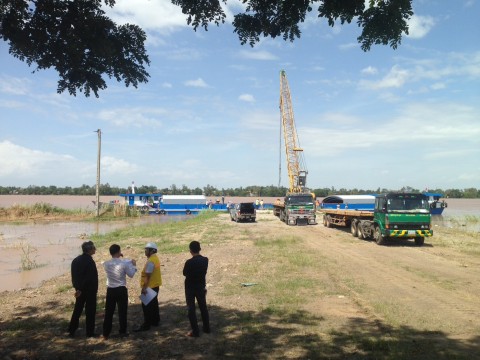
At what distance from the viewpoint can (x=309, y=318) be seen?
799cm

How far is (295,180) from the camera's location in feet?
201

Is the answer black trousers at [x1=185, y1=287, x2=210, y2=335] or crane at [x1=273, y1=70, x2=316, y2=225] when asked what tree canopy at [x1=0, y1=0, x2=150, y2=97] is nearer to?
black trousers at [x1=185, y1=287, x2=210, y2=335]

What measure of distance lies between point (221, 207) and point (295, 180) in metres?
11.9

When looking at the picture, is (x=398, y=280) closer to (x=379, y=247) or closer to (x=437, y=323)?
(x=437, y=323)

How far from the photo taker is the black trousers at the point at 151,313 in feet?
24.3

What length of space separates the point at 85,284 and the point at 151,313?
1304 mm

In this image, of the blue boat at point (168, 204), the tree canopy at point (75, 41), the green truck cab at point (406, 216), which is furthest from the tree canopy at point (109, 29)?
the blue boat at point (168, 204)

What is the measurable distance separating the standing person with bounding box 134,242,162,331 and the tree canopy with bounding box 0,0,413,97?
111 inches

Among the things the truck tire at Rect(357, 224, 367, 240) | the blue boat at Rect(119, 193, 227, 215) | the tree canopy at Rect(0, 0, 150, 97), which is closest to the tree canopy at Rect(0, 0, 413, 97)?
the tree canopy at Rect(0, 0, 150, 97)

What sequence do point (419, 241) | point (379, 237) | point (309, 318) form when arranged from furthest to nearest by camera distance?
point (379, 237), point (419, 241), point (309, 318)

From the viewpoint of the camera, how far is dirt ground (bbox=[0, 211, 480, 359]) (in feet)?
20.7

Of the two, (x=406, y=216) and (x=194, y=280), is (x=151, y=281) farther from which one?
(x=406, y=216)

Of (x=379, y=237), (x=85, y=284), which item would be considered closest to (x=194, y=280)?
(x=85, y=284)

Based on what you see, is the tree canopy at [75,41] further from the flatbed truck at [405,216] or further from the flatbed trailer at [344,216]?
the flatbed trailer at [344,216]
